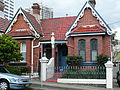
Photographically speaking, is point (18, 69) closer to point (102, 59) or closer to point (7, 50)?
point (7, 50)

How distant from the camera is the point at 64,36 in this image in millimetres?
19844

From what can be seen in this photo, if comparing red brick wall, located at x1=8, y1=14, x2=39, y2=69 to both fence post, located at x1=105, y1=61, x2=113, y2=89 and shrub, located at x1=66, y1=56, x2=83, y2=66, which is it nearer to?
shrub, located at x1=66, y1=56, x2=83, y2=66

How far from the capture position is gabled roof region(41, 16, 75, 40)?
20328 millimetres

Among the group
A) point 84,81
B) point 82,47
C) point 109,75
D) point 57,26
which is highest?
point 57,26

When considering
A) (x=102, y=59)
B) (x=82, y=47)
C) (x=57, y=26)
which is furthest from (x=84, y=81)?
(x=57, y=26)

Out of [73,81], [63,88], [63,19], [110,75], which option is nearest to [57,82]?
[73,81]

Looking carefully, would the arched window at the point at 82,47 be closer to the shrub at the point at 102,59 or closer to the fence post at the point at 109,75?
the shrub at the point at 102,59

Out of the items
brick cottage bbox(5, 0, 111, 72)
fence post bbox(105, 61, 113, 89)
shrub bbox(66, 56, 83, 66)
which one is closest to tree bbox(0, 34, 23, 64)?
brick cottage bbox(5, 0, 111, 72)

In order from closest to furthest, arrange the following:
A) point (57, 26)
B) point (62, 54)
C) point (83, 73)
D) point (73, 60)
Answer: point (83, 73), point (73, 60), point (62, 54), point (57, 26)

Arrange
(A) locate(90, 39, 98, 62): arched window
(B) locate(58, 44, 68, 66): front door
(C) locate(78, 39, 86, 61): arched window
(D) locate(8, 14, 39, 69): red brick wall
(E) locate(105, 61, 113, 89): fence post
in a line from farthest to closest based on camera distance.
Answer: (B) locate(58, 44, 68, 66): front door < (D) locate(8, 14, 39, 69): red brick wall < (C) locate(78, 39, 86, 61): arched window < (A) locate(90, 39, 98, 62): arched window < (E) locate(105, 61, 113, 89): fence post

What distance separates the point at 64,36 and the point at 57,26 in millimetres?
2449

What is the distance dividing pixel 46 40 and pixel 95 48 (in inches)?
191

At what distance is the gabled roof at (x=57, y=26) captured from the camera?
20.3 meters

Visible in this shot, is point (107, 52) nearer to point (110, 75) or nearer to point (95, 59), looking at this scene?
point (95, 59)
